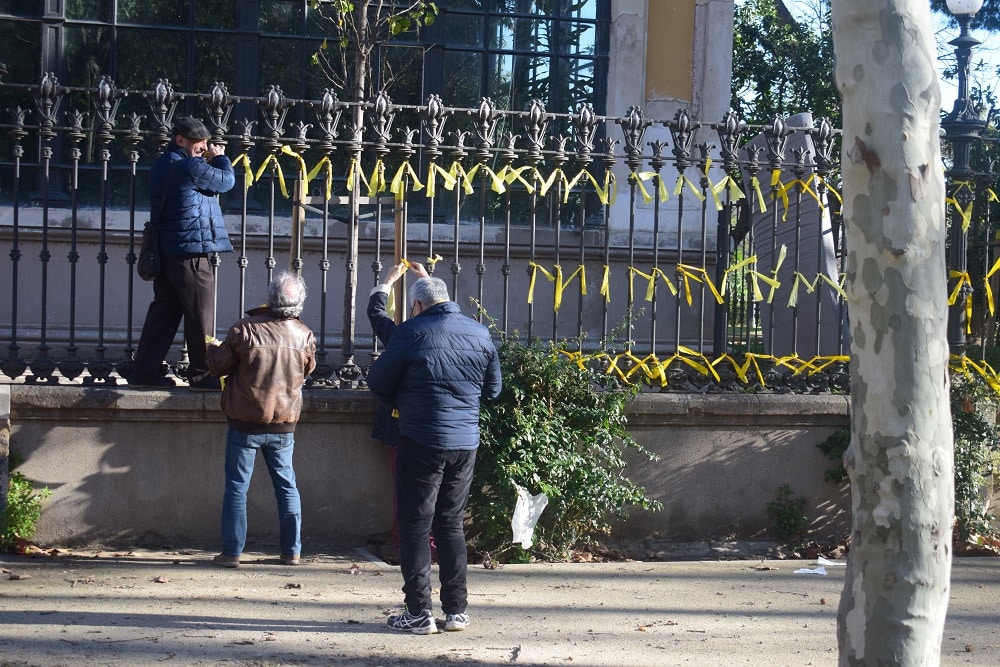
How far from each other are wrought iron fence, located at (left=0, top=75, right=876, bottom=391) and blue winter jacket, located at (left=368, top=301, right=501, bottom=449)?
1.60 meters

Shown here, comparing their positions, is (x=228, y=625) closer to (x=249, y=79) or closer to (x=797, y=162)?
(x=797, y=162)

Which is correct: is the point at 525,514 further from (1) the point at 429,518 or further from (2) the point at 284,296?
(2) the point at 284,296

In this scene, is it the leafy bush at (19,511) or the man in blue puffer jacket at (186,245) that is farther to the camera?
the man in blue puffer jacket at (186,245)

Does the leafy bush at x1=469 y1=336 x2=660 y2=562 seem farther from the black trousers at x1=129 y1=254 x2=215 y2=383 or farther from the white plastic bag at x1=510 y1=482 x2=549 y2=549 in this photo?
the black trousers at x1=129 y1=254 x2=215 y2=383

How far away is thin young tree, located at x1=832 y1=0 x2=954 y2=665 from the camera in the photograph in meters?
3.56

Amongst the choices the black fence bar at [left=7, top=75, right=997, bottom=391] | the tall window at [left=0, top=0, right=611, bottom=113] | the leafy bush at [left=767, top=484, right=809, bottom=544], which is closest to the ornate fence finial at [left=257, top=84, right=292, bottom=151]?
the black fence bar at [left=7, top=75, right=997, bottom=391]

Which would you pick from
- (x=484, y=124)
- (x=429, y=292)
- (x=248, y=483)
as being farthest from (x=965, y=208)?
(x=248, y=483)

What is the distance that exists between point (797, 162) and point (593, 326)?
12.3 feet

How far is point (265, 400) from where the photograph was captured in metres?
6.34

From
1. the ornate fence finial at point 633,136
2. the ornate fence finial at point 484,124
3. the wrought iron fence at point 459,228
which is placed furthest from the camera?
the ornate fence finial at point 633,136

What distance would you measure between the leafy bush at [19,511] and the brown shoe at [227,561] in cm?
114

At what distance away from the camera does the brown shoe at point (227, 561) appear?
21.1ft

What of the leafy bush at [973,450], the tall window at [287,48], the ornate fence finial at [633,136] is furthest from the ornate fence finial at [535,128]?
the tall window at [287,48]

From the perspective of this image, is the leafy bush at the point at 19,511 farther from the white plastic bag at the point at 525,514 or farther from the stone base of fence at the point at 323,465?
the white plastic bag at the point at 525,514
